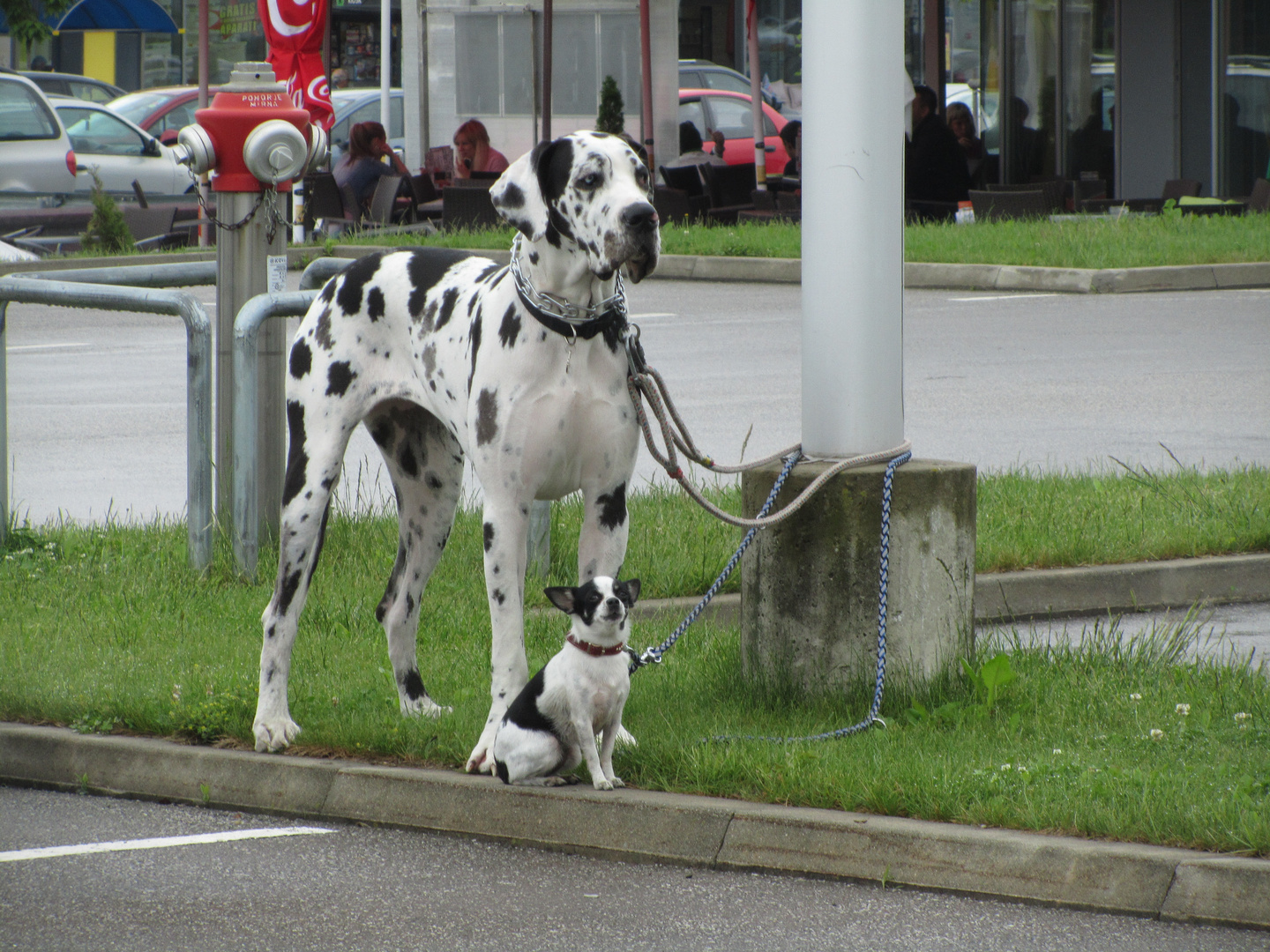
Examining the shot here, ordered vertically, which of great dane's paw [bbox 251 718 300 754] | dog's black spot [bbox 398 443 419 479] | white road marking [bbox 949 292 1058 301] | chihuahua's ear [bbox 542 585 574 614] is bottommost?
great dane's paw [bbox 251 718 300 754]

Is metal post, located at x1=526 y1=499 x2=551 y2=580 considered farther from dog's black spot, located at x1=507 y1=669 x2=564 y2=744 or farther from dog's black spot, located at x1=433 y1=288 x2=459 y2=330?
dog's black spot, located at x1=507 y1=669 x2=564 y2=744

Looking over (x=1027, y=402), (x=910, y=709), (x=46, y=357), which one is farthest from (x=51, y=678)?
(x=46, y=357)

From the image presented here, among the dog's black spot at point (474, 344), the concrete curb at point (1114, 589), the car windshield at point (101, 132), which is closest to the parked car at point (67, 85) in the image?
the car windshield at point (101, 132)

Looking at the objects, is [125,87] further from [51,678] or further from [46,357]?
[51,678]

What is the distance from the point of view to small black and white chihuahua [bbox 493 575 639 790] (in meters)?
4.84

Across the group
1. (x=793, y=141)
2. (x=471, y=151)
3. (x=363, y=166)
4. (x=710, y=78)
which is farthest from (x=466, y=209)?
(x=710, y=78)

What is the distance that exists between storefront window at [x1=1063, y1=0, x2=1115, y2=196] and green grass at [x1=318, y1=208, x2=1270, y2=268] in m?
5.65

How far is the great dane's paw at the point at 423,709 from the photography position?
5818mm

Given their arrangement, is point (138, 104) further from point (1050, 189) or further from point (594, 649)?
A: point (594, 649)

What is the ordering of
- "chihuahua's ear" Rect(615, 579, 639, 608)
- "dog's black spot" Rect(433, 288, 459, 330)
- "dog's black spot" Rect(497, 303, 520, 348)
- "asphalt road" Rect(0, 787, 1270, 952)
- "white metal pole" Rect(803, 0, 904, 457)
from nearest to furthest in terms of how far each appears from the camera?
"asphalt road" Rect(0, 787, 1270, 952) → "chihuahua's ear" Rect(615, 579, 639, 608) → "dog's black spot" Rect(497, 303, 520, 348) → "dog's black spot" Rect(433, 288, 459, 330) → "white metal pole" Rect(803, 0, 904, 457)

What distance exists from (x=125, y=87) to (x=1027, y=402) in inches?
1644

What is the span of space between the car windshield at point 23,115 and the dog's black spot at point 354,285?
18.6 metres

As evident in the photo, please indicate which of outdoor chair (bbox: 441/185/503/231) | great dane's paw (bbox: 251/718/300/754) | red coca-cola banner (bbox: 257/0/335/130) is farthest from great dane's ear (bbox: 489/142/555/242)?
outdoor chair (bbox: 441/185/503/231)

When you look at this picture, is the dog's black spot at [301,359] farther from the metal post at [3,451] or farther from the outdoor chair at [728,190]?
the outdoor chair at [728,190]
